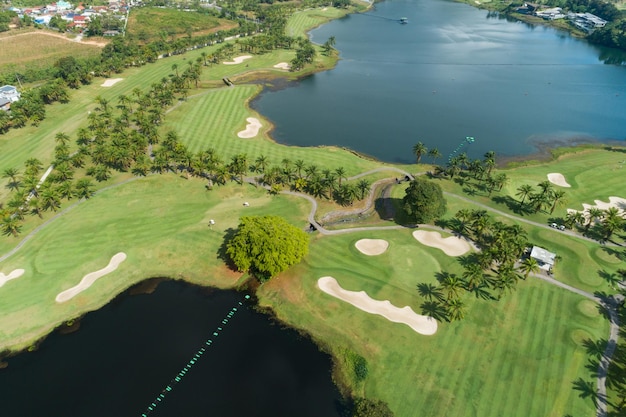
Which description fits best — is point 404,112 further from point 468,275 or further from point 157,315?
point 157,315

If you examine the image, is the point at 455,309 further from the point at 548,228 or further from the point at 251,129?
the point at 251,129

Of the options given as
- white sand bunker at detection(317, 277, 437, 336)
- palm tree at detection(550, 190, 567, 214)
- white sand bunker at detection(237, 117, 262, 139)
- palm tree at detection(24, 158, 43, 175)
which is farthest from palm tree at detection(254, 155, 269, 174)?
palm tree at detection(550, 190, 567, 214)

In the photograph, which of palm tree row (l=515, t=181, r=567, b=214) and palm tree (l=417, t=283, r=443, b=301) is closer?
palm tree (l=417, t=283, r=443, b=301)

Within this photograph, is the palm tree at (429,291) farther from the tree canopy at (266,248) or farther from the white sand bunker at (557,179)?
the white sand bunker at (557,179)

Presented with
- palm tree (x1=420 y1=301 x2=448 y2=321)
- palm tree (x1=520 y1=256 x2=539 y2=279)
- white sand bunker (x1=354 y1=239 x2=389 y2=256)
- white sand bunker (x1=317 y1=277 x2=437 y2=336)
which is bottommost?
white sand bunker (x1=317 y1=277 x2=437 y2=336)

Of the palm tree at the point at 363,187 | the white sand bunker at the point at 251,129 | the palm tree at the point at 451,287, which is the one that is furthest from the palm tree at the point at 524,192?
the white sand bunker at the point at 251,129

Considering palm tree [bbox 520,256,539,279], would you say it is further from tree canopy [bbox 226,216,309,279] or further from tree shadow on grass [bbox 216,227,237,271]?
tree shadow on grass [bbox 216,227,237,271]

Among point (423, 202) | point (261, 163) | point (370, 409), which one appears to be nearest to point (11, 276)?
point (261, 163)
